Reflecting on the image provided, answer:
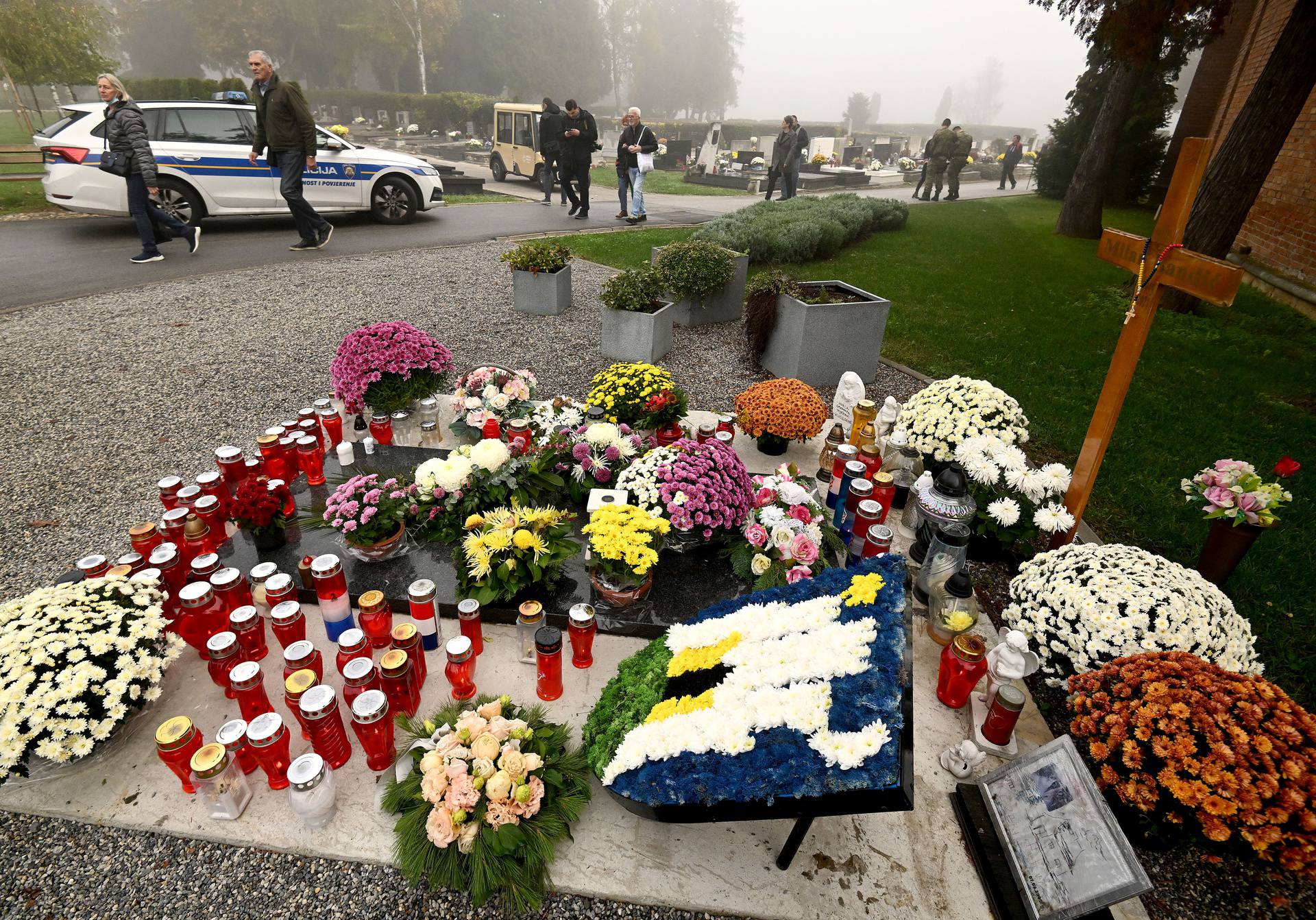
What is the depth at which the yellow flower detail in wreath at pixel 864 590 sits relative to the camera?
2303 millimetres

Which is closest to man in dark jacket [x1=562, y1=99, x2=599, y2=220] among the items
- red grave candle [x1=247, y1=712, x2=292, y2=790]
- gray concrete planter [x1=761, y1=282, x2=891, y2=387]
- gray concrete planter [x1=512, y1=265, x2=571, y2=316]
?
gray concrete planter [x1=512, y1=265, x2=571, y2=316]

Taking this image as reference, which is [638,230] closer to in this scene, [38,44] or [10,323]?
[10,323]

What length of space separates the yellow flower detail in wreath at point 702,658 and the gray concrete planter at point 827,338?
4189mm

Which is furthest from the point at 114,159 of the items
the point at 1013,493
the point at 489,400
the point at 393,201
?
the point at 1013,493

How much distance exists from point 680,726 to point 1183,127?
84.9 feet

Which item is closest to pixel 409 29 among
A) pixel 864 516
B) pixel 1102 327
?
pixel 1102 327

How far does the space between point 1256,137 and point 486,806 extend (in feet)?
34.4

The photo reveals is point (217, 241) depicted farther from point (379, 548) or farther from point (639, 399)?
point (379, 548)

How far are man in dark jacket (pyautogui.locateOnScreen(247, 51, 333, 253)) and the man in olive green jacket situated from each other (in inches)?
648

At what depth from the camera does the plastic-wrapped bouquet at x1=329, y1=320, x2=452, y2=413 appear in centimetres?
445

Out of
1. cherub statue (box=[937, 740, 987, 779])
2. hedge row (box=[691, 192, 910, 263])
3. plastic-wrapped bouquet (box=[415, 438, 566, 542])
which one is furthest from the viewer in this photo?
hedge row (box=[691, 192, 910, 263])

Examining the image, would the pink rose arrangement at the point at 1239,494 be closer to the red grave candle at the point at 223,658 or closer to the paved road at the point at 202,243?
the red grave candle at the point at 223,658

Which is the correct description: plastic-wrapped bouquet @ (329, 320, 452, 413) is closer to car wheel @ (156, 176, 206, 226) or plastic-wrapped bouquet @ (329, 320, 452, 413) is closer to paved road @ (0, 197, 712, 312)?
paved road @ (0, 197, 712, 312)

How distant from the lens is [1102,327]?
26.7 ft
